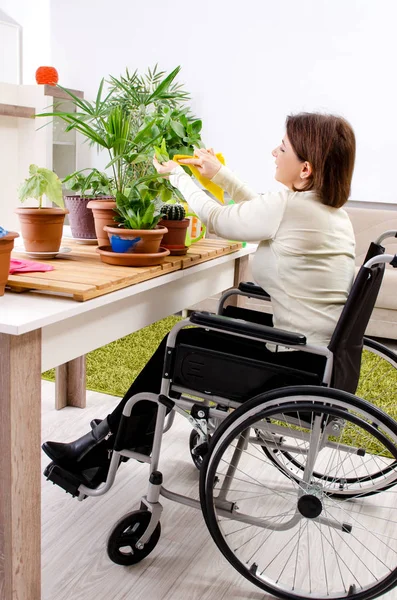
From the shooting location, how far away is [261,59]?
4527 millimetres

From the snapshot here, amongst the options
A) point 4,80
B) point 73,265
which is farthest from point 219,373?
point 4,80

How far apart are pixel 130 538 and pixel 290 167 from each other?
1063 millimetres

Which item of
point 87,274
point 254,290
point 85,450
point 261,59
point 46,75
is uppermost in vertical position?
point 261,59

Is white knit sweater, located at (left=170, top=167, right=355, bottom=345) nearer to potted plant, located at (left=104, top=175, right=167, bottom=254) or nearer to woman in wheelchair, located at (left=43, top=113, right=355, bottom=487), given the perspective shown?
woman in wheelchair, located at (left=43, top=113, right=355, bottom=487)

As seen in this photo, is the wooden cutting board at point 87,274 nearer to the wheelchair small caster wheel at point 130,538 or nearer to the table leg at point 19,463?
the table leg at point 19,463

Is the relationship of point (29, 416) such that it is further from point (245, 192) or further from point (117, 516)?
point (245, 192)

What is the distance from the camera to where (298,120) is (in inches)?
69.7

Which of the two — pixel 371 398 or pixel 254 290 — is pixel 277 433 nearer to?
pixel 254 290

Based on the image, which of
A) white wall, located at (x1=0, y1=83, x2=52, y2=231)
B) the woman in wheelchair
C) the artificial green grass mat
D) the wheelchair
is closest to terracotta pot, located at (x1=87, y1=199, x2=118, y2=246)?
the woman in wheelchair

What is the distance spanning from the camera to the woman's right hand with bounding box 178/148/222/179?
1.91m

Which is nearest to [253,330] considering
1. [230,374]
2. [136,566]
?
[230,374]

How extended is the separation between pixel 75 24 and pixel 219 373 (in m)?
4.28

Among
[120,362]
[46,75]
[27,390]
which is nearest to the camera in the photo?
[27,390]

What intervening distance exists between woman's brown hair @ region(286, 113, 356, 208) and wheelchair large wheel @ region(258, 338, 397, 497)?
495 mm
